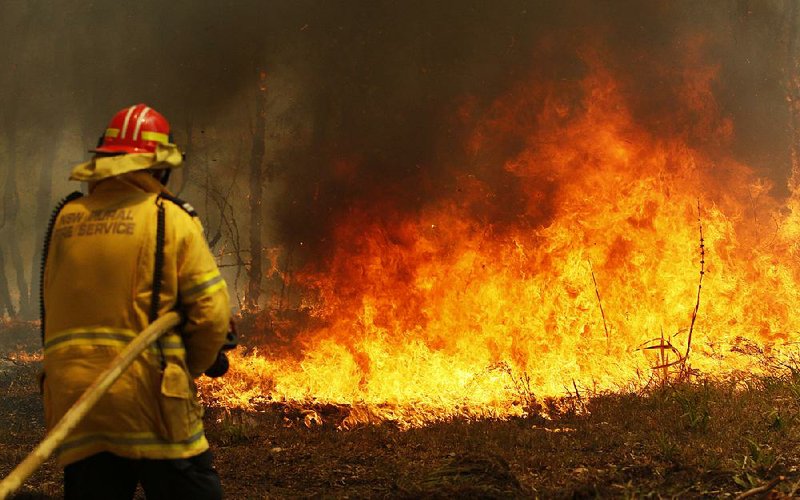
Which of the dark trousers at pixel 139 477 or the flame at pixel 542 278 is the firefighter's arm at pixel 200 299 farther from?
the flame at pixel 542 278

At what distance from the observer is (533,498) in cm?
461

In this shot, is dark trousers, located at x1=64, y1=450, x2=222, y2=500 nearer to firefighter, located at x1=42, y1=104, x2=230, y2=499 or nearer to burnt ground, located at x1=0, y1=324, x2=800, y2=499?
firefighter, located at x1=42, y1=104, x2=230, y2=499

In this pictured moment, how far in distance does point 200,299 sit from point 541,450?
361 centimetres

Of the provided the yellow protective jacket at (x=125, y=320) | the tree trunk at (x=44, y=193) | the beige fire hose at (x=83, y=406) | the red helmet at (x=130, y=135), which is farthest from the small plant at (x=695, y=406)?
the tree trunk at (x=44, y=193)

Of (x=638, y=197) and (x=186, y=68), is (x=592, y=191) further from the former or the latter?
(x=186, y=68)

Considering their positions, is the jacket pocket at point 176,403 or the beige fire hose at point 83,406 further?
the jacket pocket at point 176,403

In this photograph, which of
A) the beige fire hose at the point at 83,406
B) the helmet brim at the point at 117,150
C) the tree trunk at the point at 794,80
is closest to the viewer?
the beige fire hose at the point at 83,406

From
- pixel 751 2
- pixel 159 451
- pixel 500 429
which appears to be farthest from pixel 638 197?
pixel 159 451

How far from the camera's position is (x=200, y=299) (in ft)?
9.38

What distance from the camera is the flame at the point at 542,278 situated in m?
7.83

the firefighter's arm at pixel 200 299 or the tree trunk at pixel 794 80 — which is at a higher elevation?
the tree trunk at pixel 794 80

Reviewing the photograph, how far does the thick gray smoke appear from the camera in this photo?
991 cm

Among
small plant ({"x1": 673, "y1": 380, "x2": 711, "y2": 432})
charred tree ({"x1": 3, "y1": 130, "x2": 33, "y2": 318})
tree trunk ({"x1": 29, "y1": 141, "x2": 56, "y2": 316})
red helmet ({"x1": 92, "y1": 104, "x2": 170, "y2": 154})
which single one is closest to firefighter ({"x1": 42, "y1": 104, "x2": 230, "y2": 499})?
red helmet ({"x1": 92, "y1": 104, "x2": 170, "y2": 154})

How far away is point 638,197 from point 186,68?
8413 mm
